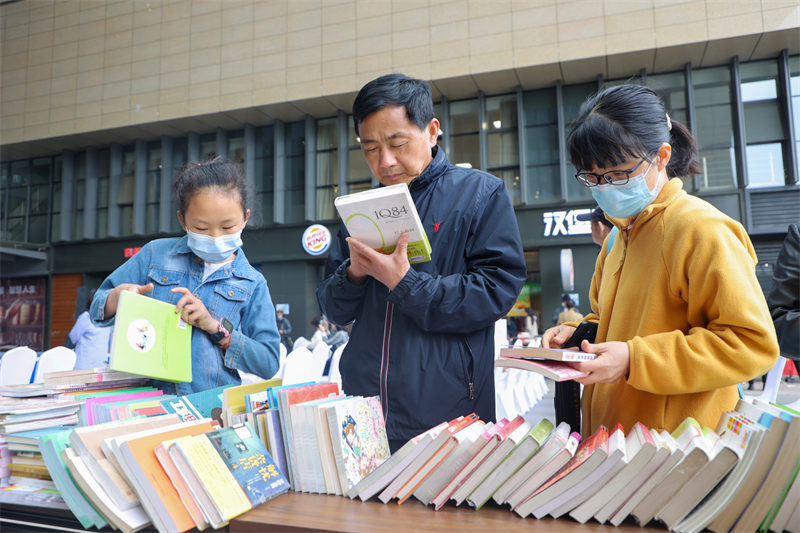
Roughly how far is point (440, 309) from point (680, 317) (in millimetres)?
555

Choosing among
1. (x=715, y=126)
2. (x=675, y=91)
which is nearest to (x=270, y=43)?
(x=675, y=91)

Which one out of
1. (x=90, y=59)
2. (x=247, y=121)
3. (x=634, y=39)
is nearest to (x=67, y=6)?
(x=90, y=59)

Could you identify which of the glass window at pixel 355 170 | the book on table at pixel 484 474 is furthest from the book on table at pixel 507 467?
the glass window at pixel 355 170

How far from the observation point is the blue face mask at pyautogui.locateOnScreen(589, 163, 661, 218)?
139 cm

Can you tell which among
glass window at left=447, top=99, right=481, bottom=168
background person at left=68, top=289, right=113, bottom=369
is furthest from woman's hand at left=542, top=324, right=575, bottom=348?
glass window at left=447, top=99, right=481, bottom=168

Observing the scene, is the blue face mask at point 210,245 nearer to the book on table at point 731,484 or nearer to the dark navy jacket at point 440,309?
→ the dark navy jacket at point 440,309

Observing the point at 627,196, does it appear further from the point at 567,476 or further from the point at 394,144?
the point at 567,476

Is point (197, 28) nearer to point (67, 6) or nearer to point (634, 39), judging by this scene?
point (67, 6)

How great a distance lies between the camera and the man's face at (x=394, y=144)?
152 centimetres

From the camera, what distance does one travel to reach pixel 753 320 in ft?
3.57

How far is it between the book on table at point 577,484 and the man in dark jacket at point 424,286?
44 centimetres

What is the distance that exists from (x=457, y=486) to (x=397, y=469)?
123 millimetres

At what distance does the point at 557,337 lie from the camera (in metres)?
1.58

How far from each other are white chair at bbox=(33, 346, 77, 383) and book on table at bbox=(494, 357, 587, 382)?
456 cm
